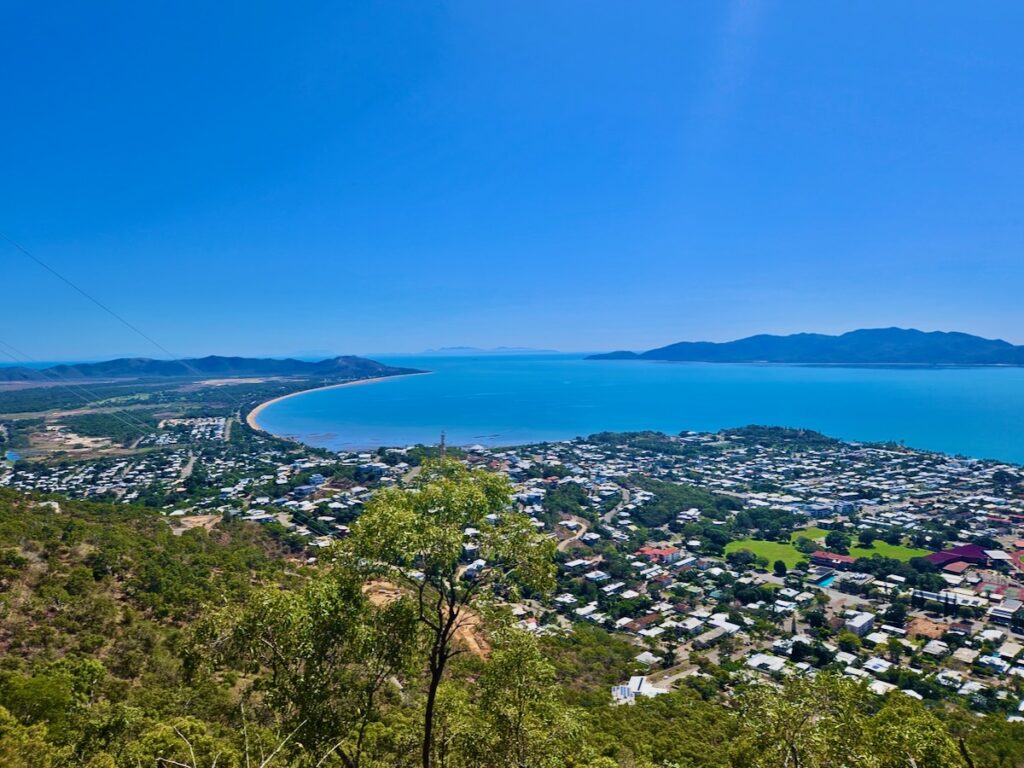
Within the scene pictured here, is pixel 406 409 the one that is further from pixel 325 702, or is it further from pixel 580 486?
pixel 325 702

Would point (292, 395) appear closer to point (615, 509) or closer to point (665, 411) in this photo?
point (665, 411)

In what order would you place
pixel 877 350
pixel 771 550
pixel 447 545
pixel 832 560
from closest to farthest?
pixel 447 545
pixel 832 560
pixel 771 550
pixel 877 350

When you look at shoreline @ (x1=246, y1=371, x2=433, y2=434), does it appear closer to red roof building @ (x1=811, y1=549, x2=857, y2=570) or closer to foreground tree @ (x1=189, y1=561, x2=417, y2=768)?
red roof building @ (x1=811, y1=549, x2=857, y2=570)

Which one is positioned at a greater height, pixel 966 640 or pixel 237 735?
pixel 237 735

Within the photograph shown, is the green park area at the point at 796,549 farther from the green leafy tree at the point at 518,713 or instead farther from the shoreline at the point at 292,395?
the shoreline at the point at 292,395

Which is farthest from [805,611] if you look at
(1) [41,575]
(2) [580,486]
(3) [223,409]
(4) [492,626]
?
(3) [223,409]

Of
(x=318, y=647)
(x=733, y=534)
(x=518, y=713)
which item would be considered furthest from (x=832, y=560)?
(x=318, y=647)

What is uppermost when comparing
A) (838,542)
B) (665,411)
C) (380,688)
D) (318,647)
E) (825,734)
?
(318,647)
